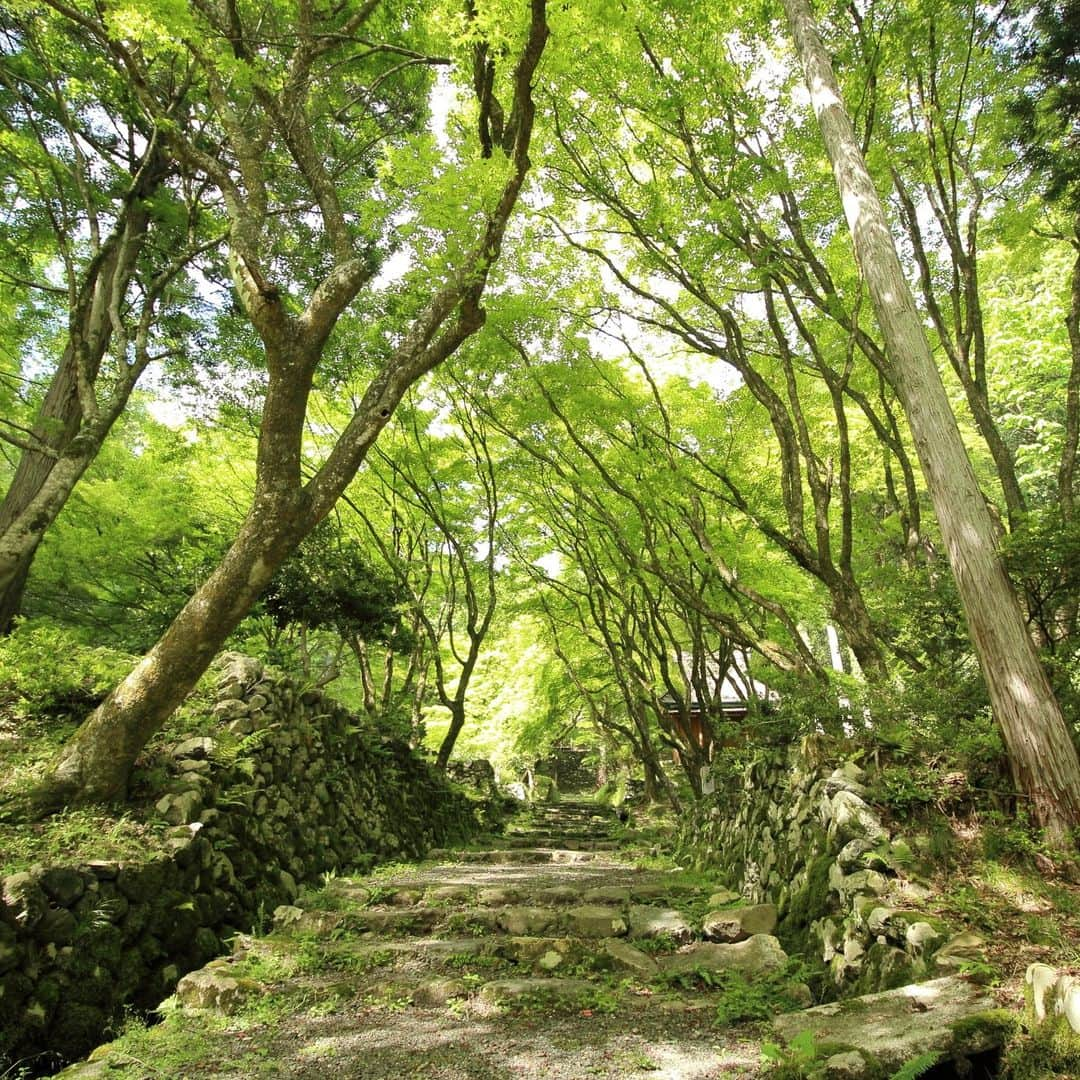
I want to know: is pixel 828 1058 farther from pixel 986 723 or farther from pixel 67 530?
pixel 67 530

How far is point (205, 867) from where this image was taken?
14.2 feet

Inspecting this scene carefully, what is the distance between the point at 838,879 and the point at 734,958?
0.76 metres

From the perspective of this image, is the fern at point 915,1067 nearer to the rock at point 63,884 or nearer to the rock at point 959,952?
the rock at point 959,952

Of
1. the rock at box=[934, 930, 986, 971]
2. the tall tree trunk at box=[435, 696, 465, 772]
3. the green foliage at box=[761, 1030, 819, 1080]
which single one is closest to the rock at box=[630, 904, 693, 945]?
the rock at box=[934, 930, 986, 971]

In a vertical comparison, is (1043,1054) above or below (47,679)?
below

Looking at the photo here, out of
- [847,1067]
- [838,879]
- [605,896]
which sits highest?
[838,879]

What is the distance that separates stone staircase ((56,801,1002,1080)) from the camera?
268 cm

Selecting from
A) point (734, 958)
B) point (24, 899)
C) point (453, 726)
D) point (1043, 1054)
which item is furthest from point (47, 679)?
point (453, 726)

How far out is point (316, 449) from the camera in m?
→ 10.7

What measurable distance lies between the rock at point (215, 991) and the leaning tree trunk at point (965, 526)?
4239mm

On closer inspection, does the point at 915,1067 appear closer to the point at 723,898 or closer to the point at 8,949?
the point at 723,898

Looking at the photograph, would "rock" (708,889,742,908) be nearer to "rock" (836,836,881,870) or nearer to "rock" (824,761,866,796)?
"rock" (824,761,866,796)

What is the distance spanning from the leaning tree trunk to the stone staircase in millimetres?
1680

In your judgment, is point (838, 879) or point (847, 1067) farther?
point (838, 879)
